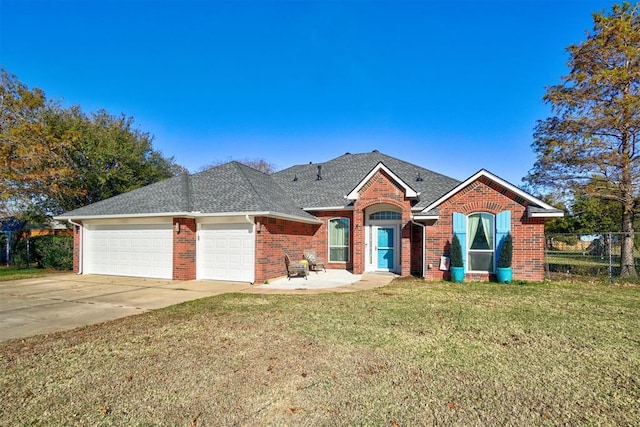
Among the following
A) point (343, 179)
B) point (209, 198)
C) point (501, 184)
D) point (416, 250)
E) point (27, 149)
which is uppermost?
point (27, 149)

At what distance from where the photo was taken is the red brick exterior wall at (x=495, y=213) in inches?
485

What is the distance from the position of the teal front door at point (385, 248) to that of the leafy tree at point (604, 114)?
792 cm

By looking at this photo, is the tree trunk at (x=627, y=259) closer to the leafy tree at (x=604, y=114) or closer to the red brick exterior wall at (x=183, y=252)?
the leafy tree at (x=604, y=114)

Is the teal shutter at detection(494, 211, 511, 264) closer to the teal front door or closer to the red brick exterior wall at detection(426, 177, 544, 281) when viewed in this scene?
the red brick exterior wall at detection(426, 177, 544, 281)

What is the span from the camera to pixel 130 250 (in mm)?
14328

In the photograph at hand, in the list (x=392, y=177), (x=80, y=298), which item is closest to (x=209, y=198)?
(x=80, y=298)

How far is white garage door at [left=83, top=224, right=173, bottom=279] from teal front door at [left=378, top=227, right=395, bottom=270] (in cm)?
887

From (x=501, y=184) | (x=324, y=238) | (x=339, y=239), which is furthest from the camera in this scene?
(x=324, y=238)

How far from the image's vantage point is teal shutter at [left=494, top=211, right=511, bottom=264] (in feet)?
Answer: 41.0

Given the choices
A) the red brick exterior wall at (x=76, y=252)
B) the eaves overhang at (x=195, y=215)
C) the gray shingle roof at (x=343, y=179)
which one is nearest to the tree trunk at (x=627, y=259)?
the gray shingle roof at (x=343, y=179)

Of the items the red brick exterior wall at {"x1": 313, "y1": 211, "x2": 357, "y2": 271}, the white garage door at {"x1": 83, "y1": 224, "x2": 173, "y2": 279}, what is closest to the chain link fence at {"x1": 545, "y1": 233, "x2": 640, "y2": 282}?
the red brick exterior wall at {"x1": 313, "y1": 211, "x2": 357, "y2": 271}

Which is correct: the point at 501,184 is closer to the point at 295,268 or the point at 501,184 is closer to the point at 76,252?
the point at 295,268

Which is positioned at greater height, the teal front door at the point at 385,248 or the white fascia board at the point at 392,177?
the white fascia board at the point at 392,177

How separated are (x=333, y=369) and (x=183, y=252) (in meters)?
10.1
